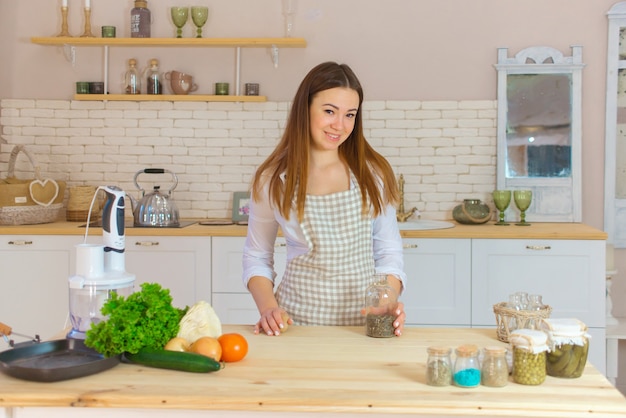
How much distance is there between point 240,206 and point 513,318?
2906 millimetres

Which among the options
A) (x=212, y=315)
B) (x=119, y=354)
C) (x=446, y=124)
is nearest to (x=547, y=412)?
(x=212, y=315)

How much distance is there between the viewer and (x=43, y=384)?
6.17 ft

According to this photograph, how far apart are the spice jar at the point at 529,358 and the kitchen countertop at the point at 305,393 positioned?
0.02m

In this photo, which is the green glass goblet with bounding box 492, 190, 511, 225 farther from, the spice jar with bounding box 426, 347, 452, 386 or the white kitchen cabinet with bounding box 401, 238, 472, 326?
the spice jar with bounding box 426, 347, 452, 386

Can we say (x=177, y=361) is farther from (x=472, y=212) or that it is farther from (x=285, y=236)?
(x=472, y=212)

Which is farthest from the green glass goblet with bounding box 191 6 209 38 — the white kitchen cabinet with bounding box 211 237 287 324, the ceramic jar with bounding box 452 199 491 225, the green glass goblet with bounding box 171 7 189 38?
the ceramic jar with bounding box 452 199 491 225

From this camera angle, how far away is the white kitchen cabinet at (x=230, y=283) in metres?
4.44

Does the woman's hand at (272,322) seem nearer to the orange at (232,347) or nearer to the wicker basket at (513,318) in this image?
the orange at (232,347)

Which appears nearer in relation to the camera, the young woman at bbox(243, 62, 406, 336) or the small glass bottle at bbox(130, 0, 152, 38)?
the young woman at bbox(243, 62, 406, 336)

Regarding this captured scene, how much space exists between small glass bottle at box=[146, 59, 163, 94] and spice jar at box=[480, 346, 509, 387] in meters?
3.52

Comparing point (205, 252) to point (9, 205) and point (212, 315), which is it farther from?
point (212, 315)

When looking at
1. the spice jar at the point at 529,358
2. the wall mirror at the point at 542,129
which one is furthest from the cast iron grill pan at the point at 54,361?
the wall mirror at the point at 542,129

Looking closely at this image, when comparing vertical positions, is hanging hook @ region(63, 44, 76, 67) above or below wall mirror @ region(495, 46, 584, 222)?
above

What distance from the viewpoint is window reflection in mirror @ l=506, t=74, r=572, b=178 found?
4.88m
